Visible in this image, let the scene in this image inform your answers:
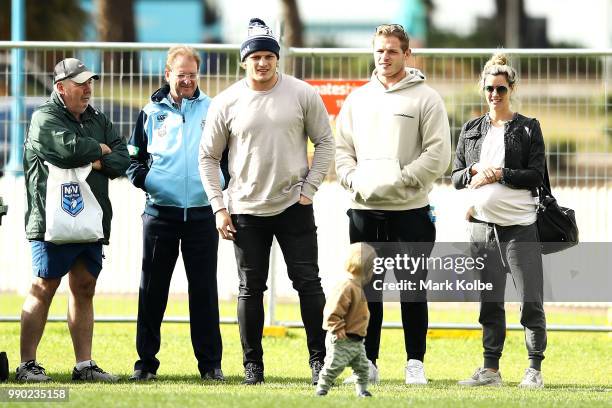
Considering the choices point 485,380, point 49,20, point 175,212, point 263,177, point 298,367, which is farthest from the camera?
point 49,20

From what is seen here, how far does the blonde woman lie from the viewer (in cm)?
910

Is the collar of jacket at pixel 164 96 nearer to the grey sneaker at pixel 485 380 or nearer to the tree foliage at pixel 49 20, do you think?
the grey sneaker at pixel 485 380

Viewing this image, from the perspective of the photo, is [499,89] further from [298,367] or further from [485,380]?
[298,367]

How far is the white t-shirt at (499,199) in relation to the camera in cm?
912

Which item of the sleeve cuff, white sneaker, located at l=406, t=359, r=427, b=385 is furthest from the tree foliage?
white sneaker, located at l=406, t=359, r=427, b=385

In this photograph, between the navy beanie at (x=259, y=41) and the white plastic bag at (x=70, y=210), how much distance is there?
140cm

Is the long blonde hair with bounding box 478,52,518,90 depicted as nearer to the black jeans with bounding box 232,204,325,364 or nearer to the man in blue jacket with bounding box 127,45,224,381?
the black jeans with bounding box 232,204,325,364

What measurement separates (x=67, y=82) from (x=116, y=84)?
8.41ft

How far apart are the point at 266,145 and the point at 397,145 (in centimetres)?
85

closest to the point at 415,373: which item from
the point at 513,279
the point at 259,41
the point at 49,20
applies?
the point at 513,279

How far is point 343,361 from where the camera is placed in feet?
26.4

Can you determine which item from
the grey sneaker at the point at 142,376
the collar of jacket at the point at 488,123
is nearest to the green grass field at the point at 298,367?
the grey sneaker at the point at 142,376

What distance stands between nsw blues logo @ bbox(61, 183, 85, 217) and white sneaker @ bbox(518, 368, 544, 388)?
315cm

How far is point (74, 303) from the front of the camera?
9469mm
